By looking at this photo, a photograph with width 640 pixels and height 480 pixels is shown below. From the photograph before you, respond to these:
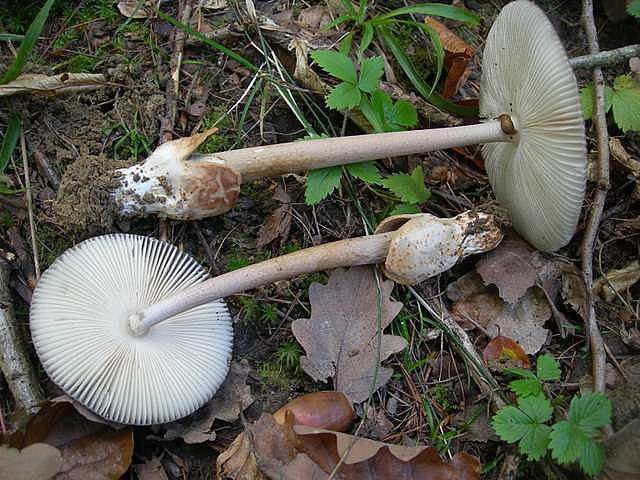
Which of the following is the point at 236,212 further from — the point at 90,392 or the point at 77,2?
the point at 77,2

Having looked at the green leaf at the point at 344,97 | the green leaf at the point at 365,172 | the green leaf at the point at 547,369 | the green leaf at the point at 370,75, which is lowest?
the green leaf at the point at 547,369

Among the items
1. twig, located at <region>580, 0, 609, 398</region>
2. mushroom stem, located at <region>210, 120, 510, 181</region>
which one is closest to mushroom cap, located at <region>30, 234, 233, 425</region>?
mushroom stem, located at <region>210, 120, 510, 181</region>

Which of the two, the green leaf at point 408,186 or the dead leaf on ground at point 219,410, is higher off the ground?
the green leaf at point 408,186

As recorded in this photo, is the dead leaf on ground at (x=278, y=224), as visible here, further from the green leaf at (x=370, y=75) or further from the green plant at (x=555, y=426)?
the green plant at (x=555, y=426)

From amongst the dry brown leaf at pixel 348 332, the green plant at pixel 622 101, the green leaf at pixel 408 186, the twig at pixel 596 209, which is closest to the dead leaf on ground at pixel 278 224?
the dry brown leaf at pixel 348 332

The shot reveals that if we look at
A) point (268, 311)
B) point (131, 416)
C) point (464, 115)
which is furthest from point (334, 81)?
point (131, 416)

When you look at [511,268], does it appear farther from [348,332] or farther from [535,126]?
[348,332]

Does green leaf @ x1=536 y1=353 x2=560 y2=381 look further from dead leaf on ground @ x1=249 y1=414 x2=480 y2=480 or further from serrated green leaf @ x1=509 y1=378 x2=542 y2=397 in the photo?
dead leaf on ground @ x1=249 y1=414 x2=480 y2=480
